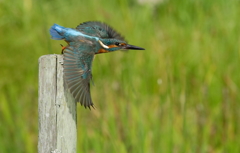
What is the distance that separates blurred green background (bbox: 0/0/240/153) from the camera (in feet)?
10.00

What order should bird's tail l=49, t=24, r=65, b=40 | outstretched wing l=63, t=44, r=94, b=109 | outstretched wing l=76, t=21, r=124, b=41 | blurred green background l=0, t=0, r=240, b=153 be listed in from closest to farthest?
outstretched wing l=63, t=44, r=94, b=109 → bird's tail l=49, t=24, r=65, b=40 → outstretched wing l=76, t=21, r=124, b=41 → blurred green background l=0, t=0, r=240, b=153

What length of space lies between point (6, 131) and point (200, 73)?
1.68m

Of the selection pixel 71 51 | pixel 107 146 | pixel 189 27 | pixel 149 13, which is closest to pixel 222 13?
pixel 189 27

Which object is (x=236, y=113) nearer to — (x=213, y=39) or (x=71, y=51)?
(x=213, y=39)

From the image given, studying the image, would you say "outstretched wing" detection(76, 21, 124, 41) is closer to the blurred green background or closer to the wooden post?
the wooden post

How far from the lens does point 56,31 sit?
2.04 meters

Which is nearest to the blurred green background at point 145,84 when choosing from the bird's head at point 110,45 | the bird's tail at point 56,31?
the bird's head at point 110,45

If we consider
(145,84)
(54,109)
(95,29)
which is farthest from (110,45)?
(145,84)

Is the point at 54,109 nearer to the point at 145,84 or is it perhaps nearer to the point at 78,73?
the point at 78,73

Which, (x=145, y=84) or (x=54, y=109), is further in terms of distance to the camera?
(x=145, y=84)

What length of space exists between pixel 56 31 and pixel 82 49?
0.20 m

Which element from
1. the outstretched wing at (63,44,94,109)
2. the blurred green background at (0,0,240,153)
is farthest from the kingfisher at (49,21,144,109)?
the blurred green background at (0,0,240,153)

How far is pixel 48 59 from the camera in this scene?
1.75 meters

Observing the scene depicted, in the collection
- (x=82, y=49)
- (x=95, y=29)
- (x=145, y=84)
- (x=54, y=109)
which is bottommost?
(x=54, y=109)
